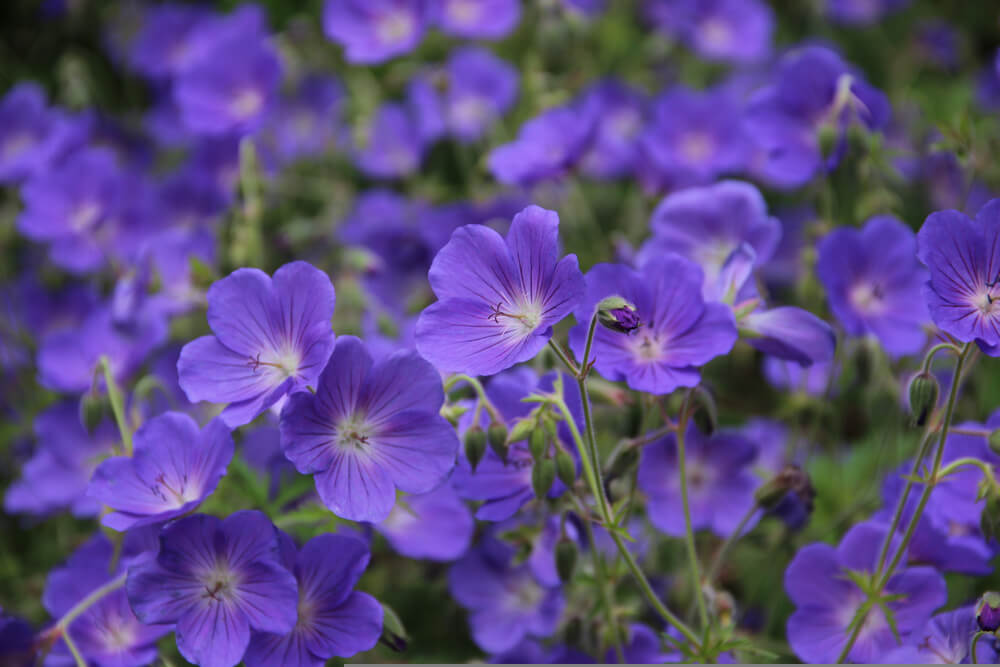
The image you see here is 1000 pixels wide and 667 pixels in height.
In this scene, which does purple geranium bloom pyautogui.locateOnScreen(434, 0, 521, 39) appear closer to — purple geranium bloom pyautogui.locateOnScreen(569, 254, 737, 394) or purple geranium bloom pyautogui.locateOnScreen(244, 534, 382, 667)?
purple geranium bloom pyautogui.locateOnScreen(569, 254, 737, 394)

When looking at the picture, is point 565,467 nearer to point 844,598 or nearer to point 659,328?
point 659,328

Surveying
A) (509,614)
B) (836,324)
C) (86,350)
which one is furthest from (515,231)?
(86,350)

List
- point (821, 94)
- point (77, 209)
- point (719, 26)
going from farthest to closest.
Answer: point (719, 26) → point (77, 209) → point (821, 94)

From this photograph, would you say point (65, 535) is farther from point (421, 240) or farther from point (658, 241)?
point (658, 241)

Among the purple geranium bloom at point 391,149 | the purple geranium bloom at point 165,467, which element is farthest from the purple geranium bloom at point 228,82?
the purple geranium bloom at point 165,467

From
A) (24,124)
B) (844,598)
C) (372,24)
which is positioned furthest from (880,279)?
(24,124)

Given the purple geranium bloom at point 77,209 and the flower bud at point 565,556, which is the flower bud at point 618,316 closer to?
the flower bud at point 565,556
